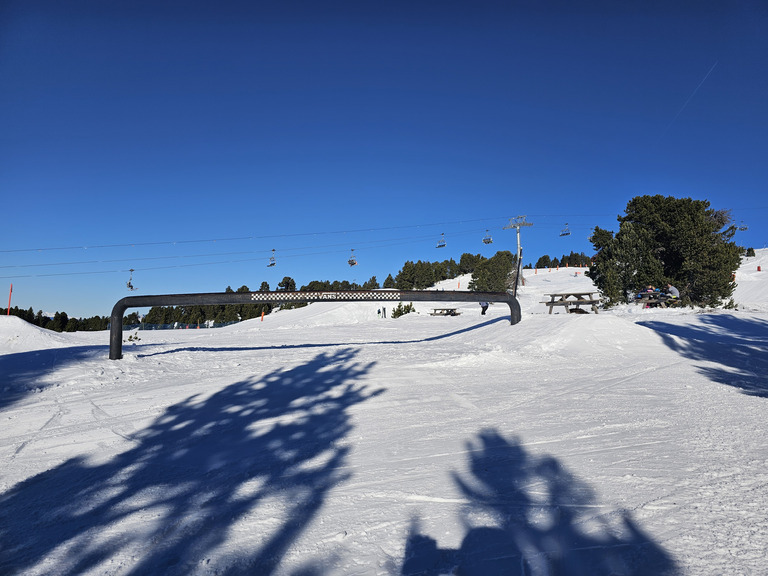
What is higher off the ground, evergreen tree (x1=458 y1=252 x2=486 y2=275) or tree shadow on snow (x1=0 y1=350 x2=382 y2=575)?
evergreen tree (x1=458 y1=252 x2=486 y2=275)

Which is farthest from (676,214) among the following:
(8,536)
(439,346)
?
(8,536)

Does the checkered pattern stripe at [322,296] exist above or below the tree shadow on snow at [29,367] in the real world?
above

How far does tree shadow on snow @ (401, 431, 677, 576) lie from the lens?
195 centimetres

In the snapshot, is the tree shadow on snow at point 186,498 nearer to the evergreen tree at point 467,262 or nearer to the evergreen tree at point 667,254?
the evergreen tree at point 667,254

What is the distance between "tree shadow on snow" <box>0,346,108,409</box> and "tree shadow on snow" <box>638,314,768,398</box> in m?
9.80

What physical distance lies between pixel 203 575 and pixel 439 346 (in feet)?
27.9

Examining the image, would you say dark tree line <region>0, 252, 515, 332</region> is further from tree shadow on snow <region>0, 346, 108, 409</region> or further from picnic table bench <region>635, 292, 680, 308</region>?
tree shadow on snow <region>0, 346, 108, 409</region>

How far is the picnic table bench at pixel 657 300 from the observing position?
2079 centimetres

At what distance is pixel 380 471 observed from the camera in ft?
10.1

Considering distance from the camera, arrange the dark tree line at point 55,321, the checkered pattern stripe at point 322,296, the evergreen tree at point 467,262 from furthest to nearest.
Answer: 1. the evergreen tree at point 467,262
2. the dark tree line at point 55,321
3. the checkered pattern stripe at point 322,296

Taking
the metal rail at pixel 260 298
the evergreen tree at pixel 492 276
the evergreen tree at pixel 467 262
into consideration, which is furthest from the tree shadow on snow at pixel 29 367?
the evergreen tree at pixel 467 262

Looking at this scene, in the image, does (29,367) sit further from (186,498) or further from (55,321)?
(55,321)

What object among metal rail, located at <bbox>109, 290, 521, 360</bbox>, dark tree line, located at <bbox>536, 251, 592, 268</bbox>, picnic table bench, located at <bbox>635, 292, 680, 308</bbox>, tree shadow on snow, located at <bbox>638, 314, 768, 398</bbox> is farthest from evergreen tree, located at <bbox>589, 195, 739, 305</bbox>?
dark tree line, located at <bbox>536, 251, 592, 268</bbox>

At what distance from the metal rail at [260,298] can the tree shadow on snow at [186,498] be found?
448 cm
